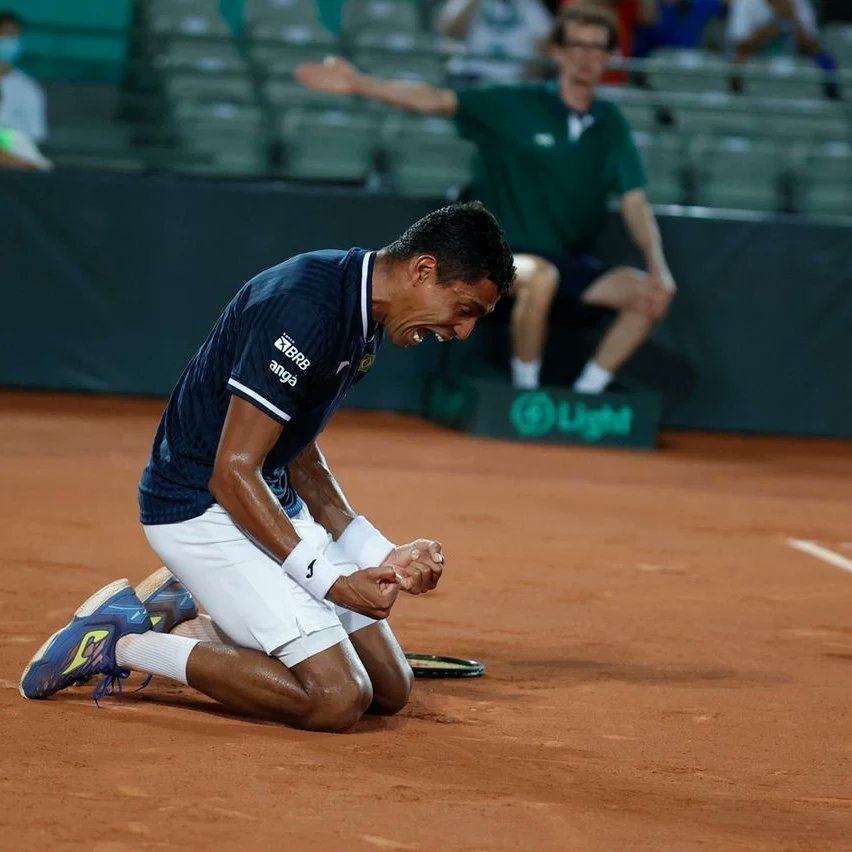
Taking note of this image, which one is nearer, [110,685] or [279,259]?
[110,685]

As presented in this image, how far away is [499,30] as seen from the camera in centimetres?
1268

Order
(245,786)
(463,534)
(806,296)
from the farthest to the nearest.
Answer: (806,296)
(463,534)
(245,786)

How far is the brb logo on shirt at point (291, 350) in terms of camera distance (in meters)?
4.04

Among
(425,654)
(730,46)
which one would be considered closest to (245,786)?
(425,654)

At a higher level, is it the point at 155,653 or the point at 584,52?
the point at 584,52

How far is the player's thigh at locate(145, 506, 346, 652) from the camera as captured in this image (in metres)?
4.23

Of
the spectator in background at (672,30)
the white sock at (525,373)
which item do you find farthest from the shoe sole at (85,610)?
the spectator in background at (672,30)

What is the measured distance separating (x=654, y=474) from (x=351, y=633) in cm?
475

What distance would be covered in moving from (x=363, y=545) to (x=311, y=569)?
0.48 meters

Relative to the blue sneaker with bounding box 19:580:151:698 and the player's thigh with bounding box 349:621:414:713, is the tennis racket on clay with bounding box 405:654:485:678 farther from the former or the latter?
the blue sneaker with bounding box 19:580:151:698

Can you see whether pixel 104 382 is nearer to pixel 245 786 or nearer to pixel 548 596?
pixel 548 596

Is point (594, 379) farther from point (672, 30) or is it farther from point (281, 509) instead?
point (281, 509)

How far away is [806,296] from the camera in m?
10.6

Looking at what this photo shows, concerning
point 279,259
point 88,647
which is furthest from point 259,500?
point 279,259
